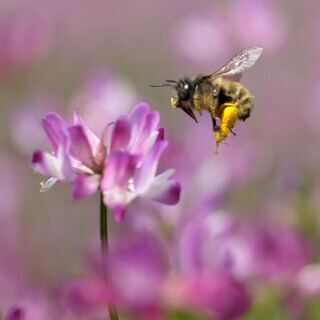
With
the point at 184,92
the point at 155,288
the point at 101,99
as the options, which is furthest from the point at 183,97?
the point at 101,99

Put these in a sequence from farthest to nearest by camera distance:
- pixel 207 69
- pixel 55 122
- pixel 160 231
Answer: pixel 207 69 < pixel 160 231 < pixel 55 122

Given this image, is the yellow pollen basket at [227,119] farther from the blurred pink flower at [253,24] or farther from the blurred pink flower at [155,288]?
the blurred pink flower at [253,24]

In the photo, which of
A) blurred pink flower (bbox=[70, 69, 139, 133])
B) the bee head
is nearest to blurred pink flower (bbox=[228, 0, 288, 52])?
blurred pink flower (bbox=[70, 69, 139, 133])

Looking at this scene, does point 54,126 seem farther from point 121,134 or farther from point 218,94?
point 218,94

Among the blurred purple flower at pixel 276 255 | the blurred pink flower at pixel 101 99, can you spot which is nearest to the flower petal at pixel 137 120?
the blurred purple flower at pixel 276 255

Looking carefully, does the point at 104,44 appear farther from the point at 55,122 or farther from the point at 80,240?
the point at 55,122

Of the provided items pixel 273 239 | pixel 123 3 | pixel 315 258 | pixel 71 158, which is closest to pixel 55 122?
pixel 71 158
